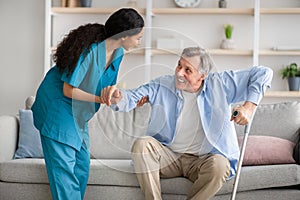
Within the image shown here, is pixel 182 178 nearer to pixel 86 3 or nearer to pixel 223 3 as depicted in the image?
pixel 223 3

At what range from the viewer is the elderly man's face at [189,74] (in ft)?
8.72

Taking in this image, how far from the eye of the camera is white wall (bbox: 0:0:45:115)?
211 inches

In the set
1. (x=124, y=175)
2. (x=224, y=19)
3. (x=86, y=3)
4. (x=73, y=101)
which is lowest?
(x=124, y=175)

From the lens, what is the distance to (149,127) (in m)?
Answer: 2.90

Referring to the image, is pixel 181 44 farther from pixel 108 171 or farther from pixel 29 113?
pixel 29 113

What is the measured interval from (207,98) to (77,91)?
0.59 m

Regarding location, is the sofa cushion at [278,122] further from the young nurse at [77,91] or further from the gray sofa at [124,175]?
the young nurse at [77,91]

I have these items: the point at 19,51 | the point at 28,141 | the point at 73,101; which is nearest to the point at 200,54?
the point at 73,101

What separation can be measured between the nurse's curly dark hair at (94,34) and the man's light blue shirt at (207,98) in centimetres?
27

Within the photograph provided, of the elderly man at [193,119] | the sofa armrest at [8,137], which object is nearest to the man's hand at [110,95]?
the elderly man at [193,119]

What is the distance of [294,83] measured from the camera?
491 centimetres

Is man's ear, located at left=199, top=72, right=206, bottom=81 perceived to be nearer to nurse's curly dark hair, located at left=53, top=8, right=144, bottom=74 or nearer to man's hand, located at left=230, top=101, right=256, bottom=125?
man's hand, located at left=230, top=101, right=256, bottom=125

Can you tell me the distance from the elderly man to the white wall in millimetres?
2401

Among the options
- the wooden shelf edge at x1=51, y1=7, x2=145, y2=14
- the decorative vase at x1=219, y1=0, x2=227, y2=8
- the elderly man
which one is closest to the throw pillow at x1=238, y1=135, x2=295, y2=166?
the elderly man
